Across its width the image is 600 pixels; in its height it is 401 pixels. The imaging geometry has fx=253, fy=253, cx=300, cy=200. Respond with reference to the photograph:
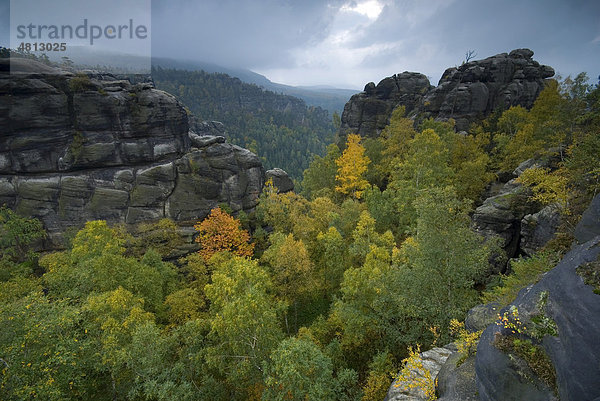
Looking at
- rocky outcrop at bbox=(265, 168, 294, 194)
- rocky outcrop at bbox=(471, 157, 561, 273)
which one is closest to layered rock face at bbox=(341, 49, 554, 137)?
rocky outcrop at bbox=(471, 157, 561, 273)

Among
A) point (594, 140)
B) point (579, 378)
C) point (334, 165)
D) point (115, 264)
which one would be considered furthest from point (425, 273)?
point (334, 165)

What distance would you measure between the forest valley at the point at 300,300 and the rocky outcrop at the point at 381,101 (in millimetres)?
32243

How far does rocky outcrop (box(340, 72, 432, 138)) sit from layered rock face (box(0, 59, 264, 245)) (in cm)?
3549

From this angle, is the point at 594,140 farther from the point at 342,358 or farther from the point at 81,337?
the point at 81,337

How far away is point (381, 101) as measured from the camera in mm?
60188

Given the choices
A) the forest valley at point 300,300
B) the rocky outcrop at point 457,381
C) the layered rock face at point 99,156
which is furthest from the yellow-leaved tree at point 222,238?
the rocky outcrop at point 457,381

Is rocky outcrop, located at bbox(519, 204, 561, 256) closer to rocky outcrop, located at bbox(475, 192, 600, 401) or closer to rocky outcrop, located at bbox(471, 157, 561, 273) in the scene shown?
rocky outcrop, located at bbox(471, 157, 561, 273)

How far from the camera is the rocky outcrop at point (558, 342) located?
5.52 m

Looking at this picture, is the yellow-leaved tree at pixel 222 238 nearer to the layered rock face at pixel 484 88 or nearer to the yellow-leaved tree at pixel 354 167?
the yellow-leaved tree at pixel 354 167

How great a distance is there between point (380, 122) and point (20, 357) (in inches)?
2469

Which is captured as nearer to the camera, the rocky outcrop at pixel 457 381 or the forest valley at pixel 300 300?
the rocky outcrop at pixel 457 381

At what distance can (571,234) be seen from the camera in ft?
45.0

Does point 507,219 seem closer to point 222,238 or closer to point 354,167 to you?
point 354,167

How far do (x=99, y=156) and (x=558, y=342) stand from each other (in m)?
45.8
